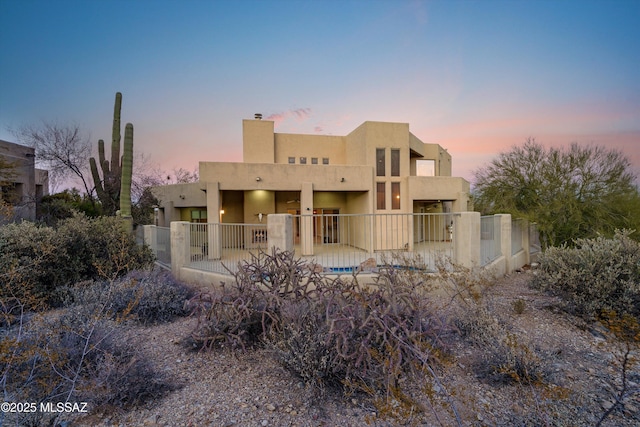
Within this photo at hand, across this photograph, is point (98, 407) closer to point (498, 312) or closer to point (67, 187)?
point (498, 312)

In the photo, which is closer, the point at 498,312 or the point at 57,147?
the point at 498,312

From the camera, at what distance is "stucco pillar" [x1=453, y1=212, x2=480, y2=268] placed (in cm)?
732

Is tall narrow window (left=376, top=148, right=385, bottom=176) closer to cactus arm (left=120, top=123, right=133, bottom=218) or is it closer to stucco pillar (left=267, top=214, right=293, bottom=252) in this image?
stucco pillar (left=267, top=214, right=293, bottom=252)

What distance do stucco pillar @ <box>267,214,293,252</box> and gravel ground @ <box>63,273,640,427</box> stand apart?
3347mm

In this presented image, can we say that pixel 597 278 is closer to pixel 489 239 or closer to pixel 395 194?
pixel 489 239

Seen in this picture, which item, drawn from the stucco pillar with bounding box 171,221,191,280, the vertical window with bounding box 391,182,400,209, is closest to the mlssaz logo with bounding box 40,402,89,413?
the stucco pillar with bounding box 171,221,191,280

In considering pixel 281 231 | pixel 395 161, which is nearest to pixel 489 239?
pixel 281 231

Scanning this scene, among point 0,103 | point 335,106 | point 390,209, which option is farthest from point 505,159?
point 0,103

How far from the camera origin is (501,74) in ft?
39.4

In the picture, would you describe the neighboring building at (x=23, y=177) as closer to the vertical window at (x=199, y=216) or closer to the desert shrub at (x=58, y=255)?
the vertical window at (x=199, y=216)

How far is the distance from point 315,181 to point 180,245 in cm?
737

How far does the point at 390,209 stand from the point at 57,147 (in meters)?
21.7

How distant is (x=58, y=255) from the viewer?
21.8 ft

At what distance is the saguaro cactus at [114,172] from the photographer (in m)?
10.9
